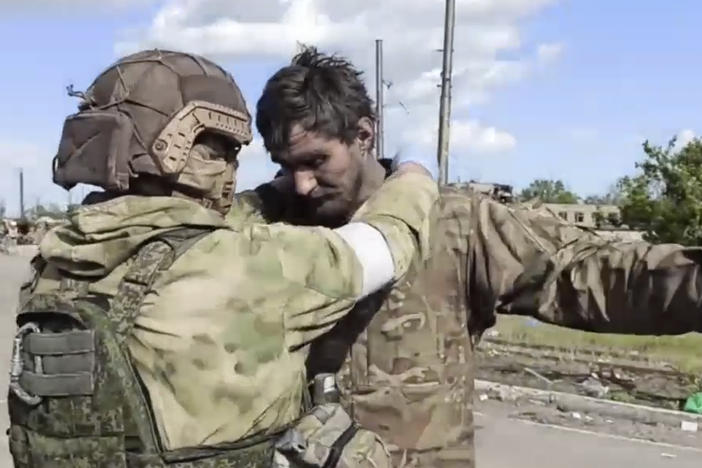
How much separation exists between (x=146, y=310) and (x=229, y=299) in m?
0.15

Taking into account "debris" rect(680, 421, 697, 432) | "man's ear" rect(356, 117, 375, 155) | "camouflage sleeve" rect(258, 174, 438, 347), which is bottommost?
"debris" rect(680, 421, 697, 432)

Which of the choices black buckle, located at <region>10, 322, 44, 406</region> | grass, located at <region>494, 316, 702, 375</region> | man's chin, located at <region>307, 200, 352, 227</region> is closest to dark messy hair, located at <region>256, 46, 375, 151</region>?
man's chin, located at <region>307, 200, 352, 227</region>

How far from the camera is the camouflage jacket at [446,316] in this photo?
3.04 m

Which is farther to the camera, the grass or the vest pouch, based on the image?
the grass

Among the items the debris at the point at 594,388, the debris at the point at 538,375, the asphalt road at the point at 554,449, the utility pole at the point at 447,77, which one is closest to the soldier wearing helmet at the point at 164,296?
the asphalt road at the point at 554,449

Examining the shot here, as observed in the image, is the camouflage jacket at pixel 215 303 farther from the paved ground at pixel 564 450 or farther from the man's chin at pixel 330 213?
the paved ground at pixel 564 450

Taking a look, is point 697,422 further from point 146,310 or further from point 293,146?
point 146,310

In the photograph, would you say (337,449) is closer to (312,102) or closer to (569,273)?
(569,273)

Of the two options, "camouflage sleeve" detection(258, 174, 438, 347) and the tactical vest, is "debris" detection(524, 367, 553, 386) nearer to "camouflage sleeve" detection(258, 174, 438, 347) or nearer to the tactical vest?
"camouflage sleeve" detection(258, 174, 438, 347)

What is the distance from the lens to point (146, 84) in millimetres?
2408

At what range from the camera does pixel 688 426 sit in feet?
33.5

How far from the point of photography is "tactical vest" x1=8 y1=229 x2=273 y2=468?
2236 mm

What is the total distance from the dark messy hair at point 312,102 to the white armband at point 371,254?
2.07ft

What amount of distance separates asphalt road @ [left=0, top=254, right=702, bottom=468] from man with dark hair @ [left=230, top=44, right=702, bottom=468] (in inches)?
233
